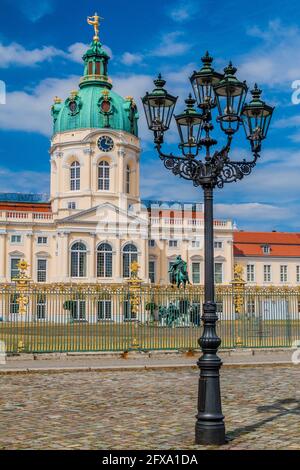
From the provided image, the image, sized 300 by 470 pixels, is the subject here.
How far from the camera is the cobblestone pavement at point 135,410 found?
838cm

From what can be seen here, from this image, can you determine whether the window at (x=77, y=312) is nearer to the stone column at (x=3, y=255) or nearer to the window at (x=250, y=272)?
the stone column at (x=3, y=255)

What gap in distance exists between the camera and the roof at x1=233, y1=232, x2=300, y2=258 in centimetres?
7375

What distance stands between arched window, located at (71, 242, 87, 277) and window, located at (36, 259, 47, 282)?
4351 millimetres

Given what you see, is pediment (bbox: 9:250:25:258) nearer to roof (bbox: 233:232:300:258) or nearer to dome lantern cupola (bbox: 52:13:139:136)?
dome lantern cupola (bbox: 52:13:139:136)

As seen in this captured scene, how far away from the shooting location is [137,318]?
22.1 metres

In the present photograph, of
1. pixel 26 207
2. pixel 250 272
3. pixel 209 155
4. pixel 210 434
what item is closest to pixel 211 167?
pixel 209 155

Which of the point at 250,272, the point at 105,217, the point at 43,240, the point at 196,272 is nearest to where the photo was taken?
the point at 105,217

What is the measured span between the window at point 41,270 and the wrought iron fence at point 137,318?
37.3 metres

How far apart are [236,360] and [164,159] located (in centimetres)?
1171

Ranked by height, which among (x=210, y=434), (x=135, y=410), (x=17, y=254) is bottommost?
(x=135, y=410)

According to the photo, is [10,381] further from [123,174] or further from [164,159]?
[123,174]

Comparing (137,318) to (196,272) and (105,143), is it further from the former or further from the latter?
(196,272)

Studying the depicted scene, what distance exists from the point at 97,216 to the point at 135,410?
48.3m

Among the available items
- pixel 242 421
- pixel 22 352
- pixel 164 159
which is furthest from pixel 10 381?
pixel 164 159
